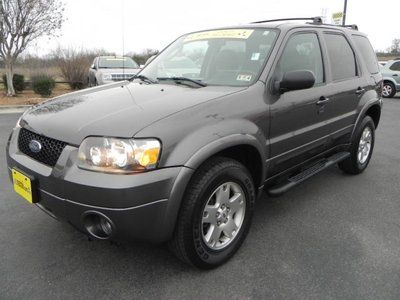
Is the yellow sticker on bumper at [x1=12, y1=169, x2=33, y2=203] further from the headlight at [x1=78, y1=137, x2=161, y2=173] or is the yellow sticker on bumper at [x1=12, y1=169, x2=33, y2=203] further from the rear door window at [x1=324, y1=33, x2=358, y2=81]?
the rear door window at [x1=324, y1=33, x2=358, y2=81]

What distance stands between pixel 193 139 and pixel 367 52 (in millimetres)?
3550

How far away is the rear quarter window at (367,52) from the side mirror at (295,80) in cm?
204

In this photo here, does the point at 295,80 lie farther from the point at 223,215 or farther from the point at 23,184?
the point at 23,184

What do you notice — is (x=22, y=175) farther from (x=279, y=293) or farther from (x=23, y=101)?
(x=23, y=101)

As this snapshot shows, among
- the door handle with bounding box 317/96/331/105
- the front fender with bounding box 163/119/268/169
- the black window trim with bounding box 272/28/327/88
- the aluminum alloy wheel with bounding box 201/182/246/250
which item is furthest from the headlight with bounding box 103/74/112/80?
the aluminum alloy wheel with bounding box 201/182/246/250

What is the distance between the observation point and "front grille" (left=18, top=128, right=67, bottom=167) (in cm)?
243

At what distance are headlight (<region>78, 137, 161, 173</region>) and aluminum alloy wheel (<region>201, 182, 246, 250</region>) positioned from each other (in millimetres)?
577

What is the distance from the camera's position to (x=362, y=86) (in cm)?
442

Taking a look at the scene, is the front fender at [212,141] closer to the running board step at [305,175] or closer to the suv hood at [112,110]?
the suv hood at [112,110]

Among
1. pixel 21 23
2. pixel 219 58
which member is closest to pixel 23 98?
pixel 21 23

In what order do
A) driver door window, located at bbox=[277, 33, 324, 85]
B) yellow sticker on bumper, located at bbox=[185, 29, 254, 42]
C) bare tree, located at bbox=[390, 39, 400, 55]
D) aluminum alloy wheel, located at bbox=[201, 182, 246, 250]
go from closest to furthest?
aluminum alloy wheel, located at bbox=[201, 182, 246, 250] < driver door window, located at bbox=[277, 33, 324, 85] < yellow sticker on bumper, located at bbox=[185, 29, 254, 42] < bare tree, located at bbox=[390, 39, 400, 55]

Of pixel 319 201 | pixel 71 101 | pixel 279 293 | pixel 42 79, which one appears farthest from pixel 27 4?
pixel 279 293

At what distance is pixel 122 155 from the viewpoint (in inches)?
86.6

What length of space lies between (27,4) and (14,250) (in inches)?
436
